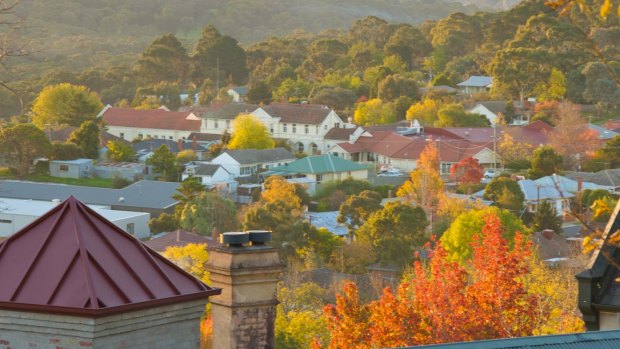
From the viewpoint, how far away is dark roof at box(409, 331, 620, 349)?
7.75m

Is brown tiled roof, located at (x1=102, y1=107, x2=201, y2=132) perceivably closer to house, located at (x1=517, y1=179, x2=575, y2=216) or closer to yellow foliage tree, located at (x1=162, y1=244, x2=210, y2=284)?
house, located at (x1=517, y1=179, x2=575, y2=216)

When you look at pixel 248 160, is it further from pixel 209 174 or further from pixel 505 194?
pixel 505 194

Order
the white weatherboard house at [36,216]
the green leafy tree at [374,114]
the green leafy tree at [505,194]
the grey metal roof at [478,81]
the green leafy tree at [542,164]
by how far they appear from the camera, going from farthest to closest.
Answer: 1. the grey metal roof at [478,81]
2. the green leafy tree at [374,114]
3. the green leafy tree at [542,164]
4. the green leafy tree at [505,194]
5. the white weatherboard house at [36,216]

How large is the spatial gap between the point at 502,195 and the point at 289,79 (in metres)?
39.6

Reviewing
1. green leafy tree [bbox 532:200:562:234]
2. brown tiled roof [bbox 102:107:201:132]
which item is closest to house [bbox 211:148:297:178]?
brown tiled roof [bbox 102:107:201:132]

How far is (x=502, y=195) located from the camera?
47.0 meters

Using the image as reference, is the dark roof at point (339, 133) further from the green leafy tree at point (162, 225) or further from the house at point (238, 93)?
the green leafy tree at point (162, 225)

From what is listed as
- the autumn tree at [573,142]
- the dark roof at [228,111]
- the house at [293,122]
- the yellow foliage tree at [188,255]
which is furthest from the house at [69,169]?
the yellow foliage tree at [188,255]

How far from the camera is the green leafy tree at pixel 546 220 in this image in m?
42.6

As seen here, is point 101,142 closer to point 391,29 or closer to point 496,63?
point 496,63

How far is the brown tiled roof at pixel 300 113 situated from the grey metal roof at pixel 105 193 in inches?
657

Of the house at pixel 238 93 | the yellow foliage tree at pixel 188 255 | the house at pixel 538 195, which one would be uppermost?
the house at pixel 238 93

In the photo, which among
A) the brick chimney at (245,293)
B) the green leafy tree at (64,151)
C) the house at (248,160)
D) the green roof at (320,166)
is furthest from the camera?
the green leafy tree at (64,151)

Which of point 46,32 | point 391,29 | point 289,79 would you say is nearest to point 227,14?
point 46,32
